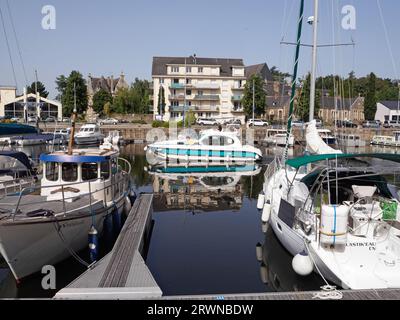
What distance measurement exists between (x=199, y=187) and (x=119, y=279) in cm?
1741

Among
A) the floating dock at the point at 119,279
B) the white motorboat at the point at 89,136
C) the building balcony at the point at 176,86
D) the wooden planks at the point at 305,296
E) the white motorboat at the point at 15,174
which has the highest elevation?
the building balcony at the point at 176,86

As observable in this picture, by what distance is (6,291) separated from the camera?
1036 centimetres

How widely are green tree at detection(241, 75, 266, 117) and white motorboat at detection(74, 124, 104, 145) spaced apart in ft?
101

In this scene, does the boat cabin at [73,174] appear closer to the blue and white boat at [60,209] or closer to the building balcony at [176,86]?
the blue and white boat at [60,209]

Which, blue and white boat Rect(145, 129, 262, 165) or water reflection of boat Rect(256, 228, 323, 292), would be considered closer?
water reflection of boat Rect(256, 228, 323, 292)

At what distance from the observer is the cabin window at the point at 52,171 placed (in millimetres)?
13789

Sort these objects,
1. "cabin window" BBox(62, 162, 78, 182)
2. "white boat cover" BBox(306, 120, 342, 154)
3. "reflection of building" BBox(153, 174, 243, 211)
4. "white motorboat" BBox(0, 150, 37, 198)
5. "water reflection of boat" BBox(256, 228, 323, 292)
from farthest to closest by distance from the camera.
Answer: "reflection of building" BBox(153, 174, 243, 211) → "white boat cover" BBox(306, 120, 342, 154) → "white motorboat" BBox(0, 150, 37, 198) → "cabin window" BBox(62, 162, 78, 182) → "water reflection of boat" BBox(256, 228, 323, 292)

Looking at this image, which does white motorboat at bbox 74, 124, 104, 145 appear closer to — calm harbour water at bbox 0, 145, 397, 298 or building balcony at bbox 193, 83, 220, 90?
calm harbour water at bbox 0, 145, 397, 298

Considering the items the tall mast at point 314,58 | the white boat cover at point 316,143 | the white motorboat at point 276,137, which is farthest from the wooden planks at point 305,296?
the white motorboat at point 276,137

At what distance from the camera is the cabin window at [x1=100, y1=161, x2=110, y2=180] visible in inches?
564

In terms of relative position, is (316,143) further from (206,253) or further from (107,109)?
(107,109)

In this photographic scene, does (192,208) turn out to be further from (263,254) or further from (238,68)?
(238,68)

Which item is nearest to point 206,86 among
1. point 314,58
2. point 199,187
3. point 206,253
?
point 199,187

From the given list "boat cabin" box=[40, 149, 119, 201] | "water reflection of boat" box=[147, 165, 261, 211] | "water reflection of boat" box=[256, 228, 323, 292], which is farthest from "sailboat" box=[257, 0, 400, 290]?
"water reflection of boat" box=[147, 165, 261, 211]
